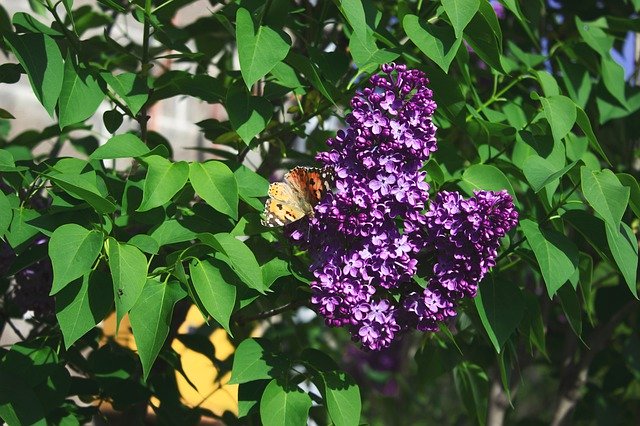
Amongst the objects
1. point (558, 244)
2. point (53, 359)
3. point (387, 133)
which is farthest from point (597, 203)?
point (53, 359)

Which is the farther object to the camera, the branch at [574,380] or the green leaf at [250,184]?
the branch at [574,380]

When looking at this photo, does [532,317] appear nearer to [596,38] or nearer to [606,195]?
[606,195]

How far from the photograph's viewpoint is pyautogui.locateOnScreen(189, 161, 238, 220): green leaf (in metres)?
1.17

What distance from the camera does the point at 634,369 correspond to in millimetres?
2047

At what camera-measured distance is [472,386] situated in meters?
1.58

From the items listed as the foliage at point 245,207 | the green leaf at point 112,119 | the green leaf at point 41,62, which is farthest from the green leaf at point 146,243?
the green leaf at point 112,119

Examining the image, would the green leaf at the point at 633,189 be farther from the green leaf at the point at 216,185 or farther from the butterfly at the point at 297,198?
the green leaf at the point at 216,185

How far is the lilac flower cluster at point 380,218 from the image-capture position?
1144 mm

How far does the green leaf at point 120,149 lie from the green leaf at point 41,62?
9 centimetres

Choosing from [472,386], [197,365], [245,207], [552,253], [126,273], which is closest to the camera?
[126,273]

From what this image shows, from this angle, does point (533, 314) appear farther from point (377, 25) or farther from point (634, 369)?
point (634, 369)

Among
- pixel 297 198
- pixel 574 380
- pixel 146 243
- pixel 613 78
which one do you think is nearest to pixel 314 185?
pixel 297 198

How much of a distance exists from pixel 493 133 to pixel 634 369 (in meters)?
0.93

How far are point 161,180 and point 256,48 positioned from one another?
213 millimetres
